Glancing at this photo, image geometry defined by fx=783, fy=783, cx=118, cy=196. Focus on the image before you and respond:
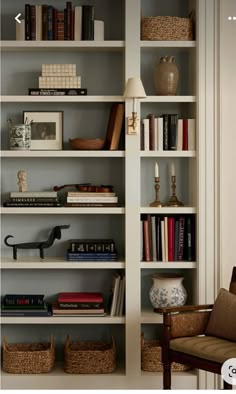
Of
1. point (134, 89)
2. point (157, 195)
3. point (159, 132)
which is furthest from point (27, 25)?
point (157, 195)

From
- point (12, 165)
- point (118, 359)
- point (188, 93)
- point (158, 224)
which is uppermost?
point (188, 93)

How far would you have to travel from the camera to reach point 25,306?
15.9ft

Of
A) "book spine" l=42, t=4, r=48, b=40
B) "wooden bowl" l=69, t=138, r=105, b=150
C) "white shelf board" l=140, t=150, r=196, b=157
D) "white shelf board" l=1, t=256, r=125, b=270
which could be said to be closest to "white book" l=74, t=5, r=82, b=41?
"book spine" l=42, t=4, r=48, b=40

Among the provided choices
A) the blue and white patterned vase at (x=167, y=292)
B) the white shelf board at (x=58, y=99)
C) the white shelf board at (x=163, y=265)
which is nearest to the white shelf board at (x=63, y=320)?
the blue and white patterned vase at (x=167, y=292)

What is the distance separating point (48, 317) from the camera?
4.82m

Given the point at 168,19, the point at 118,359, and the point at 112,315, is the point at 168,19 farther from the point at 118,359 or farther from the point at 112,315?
the point at 118,359

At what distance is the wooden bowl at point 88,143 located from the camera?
4.81m

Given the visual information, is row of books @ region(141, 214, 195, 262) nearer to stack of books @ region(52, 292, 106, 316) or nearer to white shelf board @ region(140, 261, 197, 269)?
white shelf board @ region(140, 261, 197, 269)

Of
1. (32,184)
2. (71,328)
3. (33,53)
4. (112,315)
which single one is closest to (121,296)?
(112,315)

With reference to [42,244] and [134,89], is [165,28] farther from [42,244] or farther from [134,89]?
[42,244]

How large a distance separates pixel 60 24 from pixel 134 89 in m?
0.64

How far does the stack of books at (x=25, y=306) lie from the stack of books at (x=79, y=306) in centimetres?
7

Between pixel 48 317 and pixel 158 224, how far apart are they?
888 millimetres

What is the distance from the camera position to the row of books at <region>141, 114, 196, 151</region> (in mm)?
4836
